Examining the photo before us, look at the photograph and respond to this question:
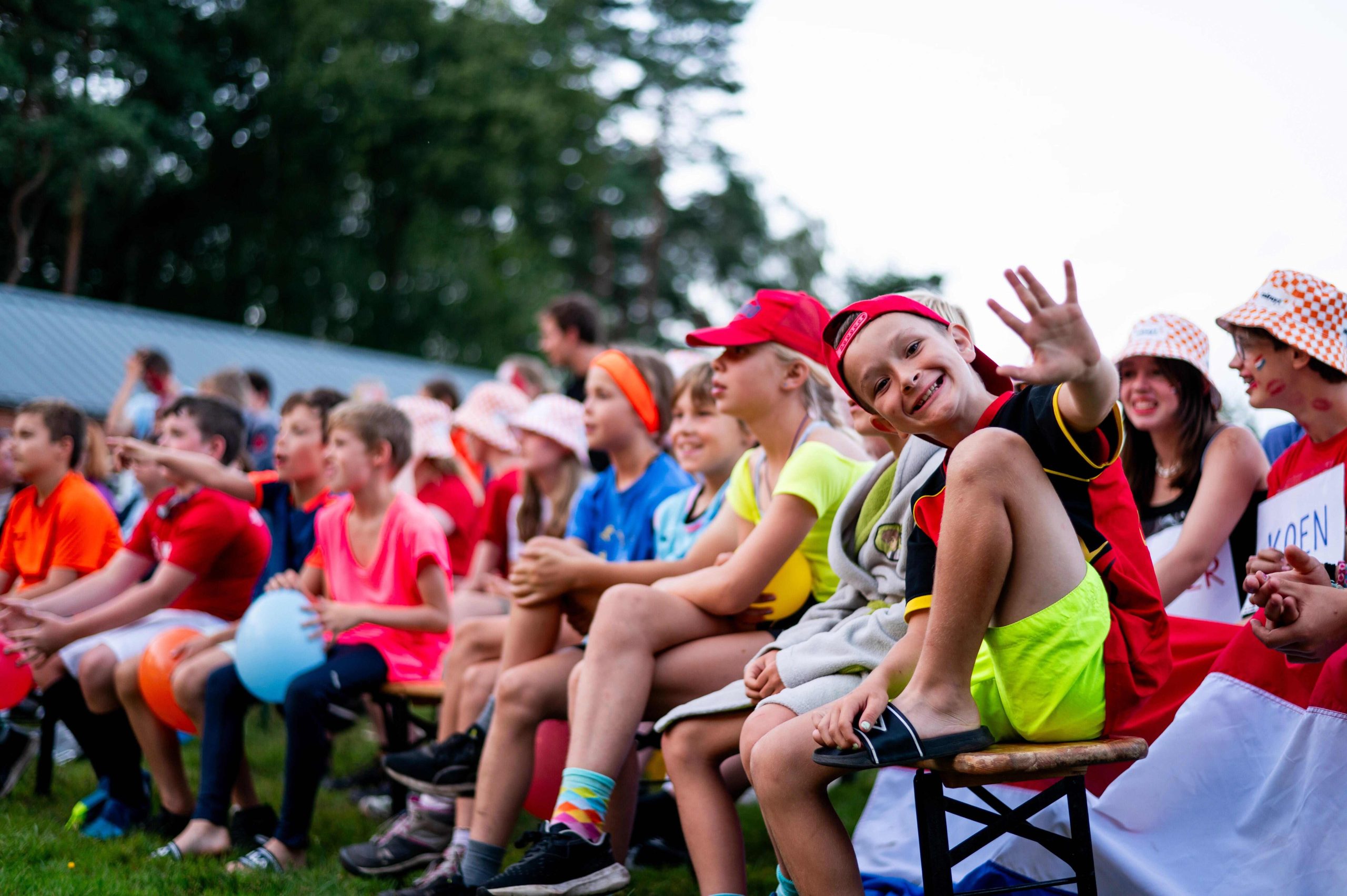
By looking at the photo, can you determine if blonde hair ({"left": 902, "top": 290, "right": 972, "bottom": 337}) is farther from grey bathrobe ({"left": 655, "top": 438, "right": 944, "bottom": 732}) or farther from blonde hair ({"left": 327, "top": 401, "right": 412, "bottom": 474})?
blonde hair ({"left": 327, "top": 401, "right": 412, "bottom": 474})

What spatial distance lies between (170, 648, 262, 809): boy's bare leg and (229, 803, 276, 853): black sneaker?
62 mm

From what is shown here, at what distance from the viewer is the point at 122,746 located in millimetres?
4637

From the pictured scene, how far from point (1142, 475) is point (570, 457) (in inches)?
99.8

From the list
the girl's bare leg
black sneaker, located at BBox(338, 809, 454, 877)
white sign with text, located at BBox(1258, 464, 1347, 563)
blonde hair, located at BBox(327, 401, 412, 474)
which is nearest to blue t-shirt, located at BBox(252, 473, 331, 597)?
blonde hair, located at BBox(327, 401, 412, 474)

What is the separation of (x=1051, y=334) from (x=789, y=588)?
145cm

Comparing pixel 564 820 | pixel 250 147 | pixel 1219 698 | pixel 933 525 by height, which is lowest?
pixel 564 820

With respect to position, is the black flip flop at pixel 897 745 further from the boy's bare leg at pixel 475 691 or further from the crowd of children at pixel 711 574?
the boy's bare leg at pixel 475 691

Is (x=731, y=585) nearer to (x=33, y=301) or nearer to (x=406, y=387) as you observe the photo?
(x=33, y=301)

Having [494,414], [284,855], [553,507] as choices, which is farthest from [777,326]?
[494,414]

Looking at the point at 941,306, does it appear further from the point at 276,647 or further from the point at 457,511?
the point at 457,511

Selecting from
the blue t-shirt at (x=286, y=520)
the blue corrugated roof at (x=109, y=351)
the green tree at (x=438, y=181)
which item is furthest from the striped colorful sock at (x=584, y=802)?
the green tree at (x=438, y=181)

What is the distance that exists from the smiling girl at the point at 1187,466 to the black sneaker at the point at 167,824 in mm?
3643

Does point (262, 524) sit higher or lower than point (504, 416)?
lower

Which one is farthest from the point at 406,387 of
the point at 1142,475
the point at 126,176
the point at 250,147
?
the point at 1142,475
